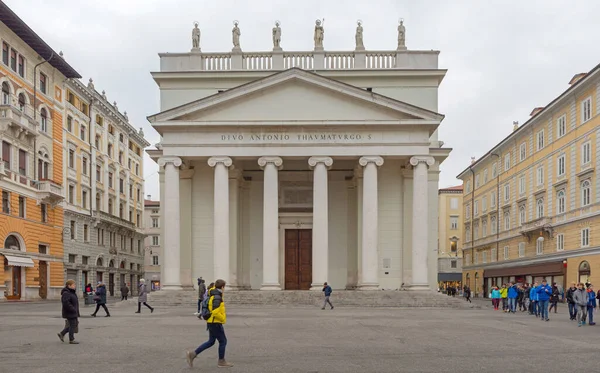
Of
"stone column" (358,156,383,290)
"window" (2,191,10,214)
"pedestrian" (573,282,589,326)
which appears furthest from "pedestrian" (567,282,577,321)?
"window" (2,191,10,214)

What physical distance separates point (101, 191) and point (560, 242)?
42.5 m

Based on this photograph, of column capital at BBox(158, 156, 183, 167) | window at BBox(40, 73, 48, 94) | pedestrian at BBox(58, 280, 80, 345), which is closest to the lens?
pedestrian at BBox(58, 280, 80, 345)

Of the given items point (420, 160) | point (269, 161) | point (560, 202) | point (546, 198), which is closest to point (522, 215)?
point (546, 198)

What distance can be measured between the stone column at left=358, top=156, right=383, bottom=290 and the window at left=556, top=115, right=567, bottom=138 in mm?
20099

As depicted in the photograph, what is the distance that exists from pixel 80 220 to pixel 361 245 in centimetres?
3004

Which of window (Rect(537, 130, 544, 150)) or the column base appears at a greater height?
window (Rect(537, 130, 544, 150))

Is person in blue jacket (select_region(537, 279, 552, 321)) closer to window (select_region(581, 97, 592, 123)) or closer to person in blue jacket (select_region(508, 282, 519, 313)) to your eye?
person in blue jacket (select_region(508, 282, 519, 313))

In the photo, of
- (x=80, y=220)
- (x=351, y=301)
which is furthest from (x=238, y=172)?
(x=80, y=220)

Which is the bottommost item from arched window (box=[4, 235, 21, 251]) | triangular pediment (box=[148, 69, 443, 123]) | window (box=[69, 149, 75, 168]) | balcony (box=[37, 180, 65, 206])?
arched window (box=[4, 235, 21, 251])

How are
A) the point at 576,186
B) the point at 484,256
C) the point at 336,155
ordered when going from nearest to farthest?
the point at 336,155, the point at 576,186, the point at 484,256

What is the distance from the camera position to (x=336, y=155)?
3700cm

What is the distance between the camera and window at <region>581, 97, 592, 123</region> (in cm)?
4397

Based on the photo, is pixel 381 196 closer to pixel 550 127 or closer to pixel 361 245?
pixel 361 245

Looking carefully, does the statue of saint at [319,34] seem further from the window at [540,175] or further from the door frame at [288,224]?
the window at [540,175]
